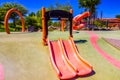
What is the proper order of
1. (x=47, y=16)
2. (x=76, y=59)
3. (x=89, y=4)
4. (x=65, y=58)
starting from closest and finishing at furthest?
(x=65, y=58), (x=76, y=59), (x=47, y=16), (x=89, y=4)

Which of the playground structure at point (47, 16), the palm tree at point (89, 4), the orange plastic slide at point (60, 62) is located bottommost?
the orange plastic slide at point (60, 62)

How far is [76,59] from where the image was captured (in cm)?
1416

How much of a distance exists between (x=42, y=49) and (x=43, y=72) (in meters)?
3.06

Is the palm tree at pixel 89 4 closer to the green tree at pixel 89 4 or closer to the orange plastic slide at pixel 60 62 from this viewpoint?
the green tree at pixel 89 4

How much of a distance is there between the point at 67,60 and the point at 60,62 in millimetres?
442

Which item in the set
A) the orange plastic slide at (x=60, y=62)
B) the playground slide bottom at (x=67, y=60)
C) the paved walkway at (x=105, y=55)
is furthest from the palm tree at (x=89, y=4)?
the orange plastic slide at (x=60, y=62)

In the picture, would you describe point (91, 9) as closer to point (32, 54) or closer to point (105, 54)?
point (105, 54)

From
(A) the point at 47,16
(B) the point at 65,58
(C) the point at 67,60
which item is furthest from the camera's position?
(A) the point at 47,16

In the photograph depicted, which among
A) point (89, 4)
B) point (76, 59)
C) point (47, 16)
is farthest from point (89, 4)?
point (76, 59)

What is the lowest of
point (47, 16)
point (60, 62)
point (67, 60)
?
point (60, 62)

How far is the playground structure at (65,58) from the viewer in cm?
1226

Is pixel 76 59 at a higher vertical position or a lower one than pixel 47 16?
lower

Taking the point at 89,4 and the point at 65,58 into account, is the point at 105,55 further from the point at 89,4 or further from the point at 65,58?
the point at 89,4

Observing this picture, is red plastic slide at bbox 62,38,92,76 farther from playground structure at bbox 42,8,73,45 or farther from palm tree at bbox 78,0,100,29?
palm tree at bbox 78,0,100,29
